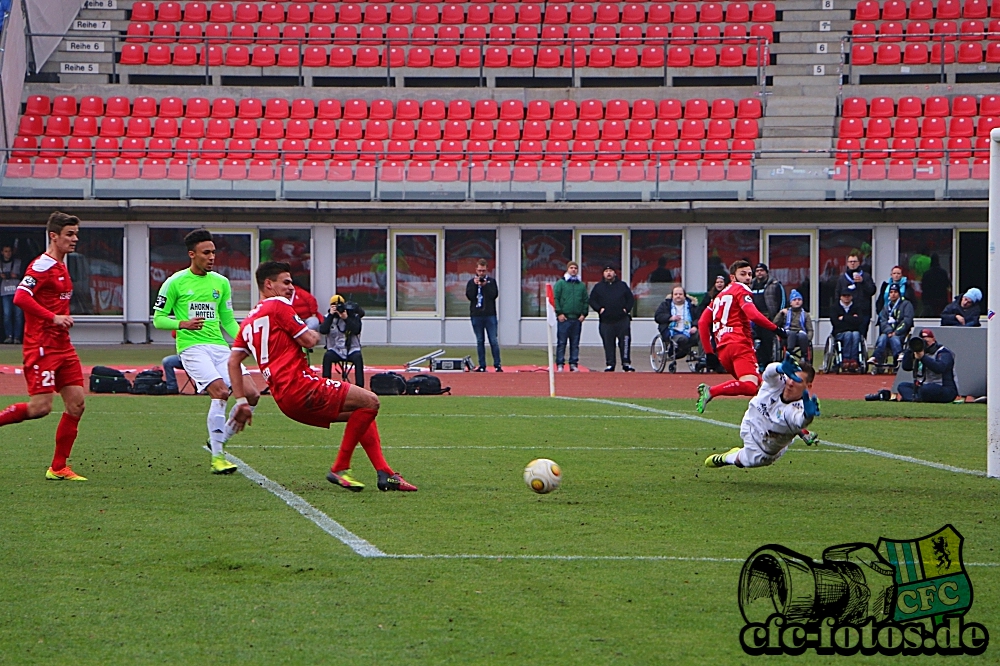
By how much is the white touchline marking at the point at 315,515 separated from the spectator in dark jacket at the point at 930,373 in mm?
10542

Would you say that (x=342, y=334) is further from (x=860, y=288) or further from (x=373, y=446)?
(x=373, y=446)

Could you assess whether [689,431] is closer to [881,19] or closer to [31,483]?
[31,483]

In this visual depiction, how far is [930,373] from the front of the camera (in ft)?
58.5

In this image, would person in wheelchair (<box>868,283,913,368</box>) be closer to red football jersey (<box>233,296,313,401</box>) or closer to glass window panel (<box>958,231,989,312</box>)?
glass window panel (<box>958,231,989,312</box>)

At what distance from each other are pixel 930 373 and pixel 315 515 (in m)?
12.1

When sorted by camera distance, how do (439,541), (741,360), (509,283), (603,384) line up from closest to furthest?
(439,541) → (741,360) → (603,384) → (509,283)

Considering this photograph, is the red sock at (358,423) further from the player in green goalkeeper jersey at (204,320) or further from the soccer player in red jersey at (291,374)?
the player in green goalkeeper jersey at (204,320)

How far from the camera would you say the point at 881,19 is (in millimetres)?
35781

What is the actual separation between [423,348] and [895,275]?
38.4 feet

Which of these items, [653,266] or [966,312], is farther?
[653,266]

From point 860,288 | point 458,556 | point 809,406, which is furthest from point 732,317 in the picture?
point 860,288

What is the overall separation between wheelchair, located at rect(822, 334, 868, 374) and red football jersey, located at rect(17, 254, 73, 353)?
655 inches

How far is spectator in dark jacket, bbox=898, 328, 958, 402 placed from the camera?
17594 millimetres

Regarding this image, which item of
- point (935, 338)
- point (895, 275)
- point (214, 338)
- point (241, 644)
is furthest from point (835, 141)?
point (241, 644)
